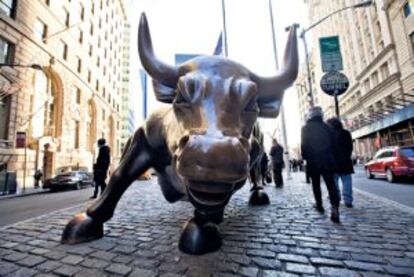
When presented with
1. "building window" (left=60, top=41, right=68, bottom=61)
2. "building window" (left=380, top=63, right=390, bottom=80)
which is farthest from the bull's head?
"building window" (left=380, top=63, right=390, bottom=80)

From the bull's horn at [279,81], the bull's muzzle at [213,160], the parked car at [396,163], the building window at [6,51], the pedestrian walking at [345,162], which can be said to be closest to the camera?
the bull's muzzle at [213,160]

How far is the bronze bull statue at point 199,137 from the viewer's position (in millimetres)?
1843

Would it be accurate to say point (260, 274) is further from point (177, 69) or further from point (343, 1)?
point (343, 1)

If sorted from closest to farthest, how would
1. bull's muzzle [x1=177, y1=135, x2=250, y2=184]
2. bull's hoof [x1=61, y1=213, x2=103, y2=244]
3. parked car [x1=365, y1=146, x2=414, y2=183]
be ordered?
bull's muzzle [x1=177, y1=135, x2=250, y2=184] → bull's hoof [x1=61, y1=213, x2=103, y2=244] → parked car [x1=365, y1=146, x2=414, y2=183]

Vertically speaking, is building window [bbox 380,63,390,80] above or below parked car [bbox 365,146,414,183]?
above

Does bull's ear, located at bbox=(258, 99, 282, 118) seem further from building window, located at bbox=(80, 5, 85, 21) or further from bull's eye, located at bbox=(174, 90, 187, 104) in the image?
building window, located at bbox=(80, 5, 85, 21)

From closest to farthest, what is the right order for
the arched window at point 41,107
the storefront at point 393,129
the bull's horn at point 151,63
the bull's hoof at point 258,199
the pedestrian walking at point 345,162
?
1. the bull's horn at point 151,63
2. the pedestrian walking at point 345,162
3. the bull's hoof at point 258,199
4. the arched window at point 41,107
5. the storefront at point 393,129

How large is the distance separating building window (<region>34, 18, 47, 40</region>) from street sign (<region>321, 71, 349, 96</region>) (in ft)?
77.4

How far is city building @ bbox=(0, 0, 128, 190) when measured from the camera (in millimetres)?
Result: 18188

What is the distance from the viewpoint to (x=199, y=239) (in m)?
2.64

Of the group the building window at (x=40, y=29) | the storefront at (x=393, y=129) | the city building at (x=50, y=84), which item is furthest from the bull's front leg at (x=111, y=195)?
the building window at (x=40, y=29)

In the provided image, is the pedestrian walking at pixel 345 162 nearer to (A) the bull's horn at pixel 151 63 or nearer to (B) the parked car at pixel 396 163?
(A) the bull's horn at pixel 151 63

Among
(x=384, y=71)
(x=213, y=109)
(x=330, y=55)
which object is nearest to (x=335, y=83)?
(x=330, y=55)

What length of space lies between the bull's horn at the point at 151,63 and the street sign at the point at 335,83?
7055 mm
